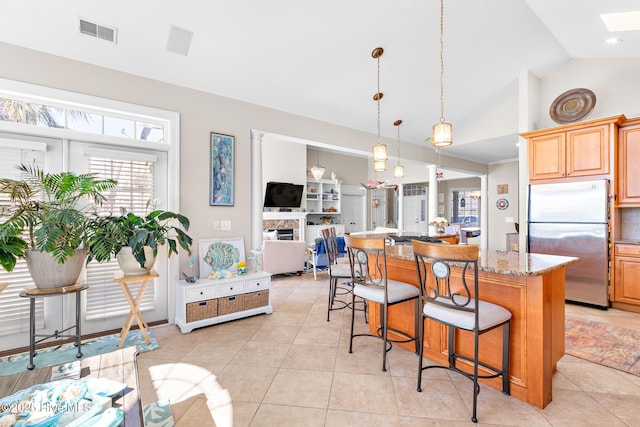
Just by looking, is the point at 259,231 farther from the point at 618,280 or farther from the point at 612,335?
the point at 618,280

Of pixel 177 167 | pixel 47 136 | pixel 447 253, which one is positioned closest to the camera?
pixel 447 253

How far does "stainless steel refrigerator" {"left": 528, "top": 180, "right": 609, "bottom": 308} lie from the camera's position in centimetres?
375

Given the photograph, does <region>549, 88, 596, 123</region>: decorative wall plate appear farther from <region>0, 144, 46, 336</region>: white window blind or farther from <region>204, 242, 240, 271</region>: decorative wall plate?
<region>0, 144, 46, 336</region>: white window blind

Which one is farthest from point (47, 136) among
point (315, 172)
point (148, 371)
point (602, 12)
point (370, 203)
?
point (370, 203)

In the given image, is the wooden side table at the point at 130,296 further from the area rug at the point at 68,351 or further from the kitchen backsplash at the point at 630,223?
the kitchen backsplash at the point at 630,223

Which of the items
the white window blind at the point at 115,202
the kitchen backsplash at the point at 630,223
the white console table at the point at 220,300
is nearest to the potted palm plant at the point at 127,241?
the white window blind at the point at 115,202

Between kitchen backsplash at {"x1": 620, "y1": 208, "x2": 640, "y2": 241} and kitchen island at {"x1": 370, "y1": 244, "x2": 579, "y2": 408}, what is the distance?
2888 mm

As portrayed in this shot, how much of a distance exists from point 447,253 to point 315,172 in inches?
281

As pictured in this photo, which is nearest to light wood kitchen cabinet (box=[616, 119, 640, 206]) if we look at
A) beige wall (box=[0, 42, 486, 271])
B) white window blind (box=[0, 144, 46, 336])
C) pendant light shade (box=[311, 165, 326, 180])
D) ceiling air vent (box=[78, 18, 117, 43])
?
beige wall (box=[0, 42, 486, 271])

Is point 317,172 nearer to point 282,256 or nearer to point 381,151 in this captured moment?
point 282,256

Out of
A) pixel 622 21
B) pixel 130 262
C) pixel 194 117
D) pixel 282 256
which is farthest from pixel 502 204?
pixel 130 262

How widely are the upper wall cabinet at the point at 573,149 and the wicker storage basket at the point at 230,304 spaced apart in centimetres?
444

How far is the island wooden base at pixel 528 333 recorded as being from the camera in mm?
1893

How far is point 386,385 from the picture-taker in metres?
2.17
